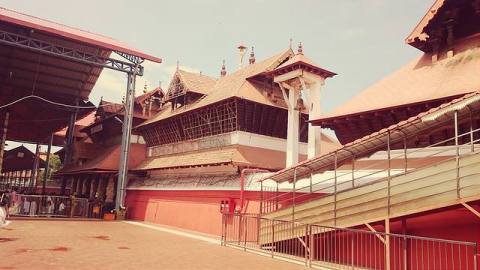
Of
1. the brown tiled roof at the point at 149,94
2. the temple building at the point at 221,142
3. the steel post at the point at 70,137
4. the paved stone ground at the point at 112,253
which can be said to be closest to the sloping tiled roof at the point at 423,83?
the temple building at the point at 221,142

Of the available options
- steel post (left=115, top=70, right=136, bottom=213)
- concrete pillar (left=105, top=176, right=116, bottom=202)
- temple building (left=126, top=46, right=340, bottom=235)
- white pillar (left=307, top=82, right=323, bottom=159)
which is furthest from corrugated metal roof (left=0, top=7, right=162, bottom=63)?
white pillar (left=307, top=82, right=323, bottom=159)

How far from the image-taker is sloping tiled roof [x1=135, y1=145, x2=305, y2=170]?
56.9 feet

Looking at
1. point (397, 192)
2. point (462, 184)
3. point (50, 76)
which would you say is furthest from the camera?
point (50, 76)

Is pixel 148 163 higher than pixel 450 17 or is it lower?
lower

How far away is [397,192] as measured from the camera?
952 centimetres

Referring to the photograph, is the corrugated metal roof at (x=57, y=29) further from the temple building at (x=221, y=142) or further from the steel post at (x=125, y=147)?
the temple building at (x=221, y=142)

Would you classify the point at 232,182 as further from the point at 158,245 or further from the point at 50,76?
the point at 50,76

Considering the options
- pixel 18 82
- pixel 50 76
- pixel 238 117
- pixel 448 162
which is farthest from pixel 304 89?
pixel 18 82

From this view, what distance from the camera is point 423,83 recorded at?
12258 mm

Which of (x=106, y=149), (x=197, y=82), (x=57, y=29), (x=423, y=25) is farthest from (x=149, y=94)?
(x=423, y=25)

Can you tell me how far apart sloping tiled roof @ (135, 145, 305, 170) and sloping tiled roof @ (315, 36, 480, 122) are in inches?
200

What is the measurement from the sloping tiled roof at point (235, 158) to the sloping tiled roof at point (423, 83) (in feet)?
16.6

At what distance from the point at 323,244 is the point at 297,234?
2.73ft

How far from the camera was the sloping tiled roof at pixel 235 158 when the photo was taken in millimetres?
17344
